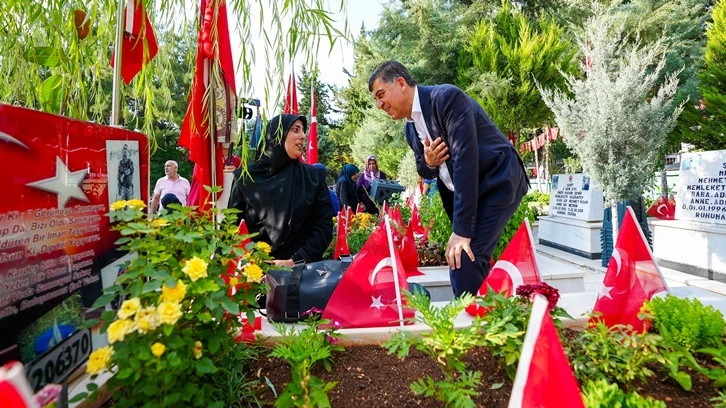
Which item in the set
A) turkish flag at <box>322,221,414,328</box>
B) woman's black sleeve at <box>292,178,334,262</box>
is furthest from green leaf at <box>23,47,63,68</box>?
woman's black sleeve at <box>292,178,334,262</box>

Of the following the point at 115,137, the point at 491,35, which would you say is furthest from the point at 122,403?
the point at 491,35

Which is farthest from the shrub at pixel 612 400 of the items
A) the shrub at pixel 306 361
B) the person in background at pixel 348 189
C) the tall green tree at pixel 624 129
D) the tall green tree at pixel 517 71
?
the tall green tree at pixel 517 71

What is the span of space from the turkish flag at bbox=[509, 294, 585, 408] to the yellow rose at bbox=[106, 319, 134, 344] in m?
0.84

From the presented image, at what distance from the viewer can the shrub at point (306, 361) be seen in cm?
109

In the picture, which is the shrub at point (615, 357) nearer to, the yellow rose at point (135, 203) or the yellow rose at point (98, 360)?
the yellow rose at point (98, 360)

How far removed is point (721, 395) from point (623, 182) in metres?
5.15

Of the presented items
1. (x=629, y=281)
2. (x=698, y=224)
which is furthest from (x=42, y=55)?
(x=698, y=224)

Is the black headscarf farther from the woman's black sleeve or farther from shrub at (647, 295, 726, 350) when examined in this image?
shrub at (647, 295, 726, 350)

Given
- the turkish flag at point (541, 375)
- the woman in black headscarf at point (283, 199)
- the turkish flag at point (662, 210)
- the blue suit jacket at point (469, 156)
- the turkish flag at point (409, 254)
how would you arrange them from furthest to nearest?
the turkish flag at point (662, 210) < the turkish flag at point (409, 254) < the woman in black headscarf at point (283, 199) < the blue suit jacket at point (469, 156) < the turkish flag at point (541, 375)

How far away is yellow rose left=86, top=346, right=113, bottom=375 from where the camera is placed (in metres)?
0.87

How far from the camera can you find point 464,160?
2.03 metres

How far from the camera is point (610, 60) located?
613 centimetres

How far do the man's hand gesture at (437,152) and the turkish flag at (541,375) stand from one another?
57.2 inches

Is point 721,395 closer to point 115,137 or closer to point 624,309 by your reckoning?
point 624,309
